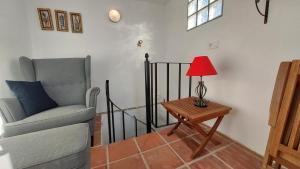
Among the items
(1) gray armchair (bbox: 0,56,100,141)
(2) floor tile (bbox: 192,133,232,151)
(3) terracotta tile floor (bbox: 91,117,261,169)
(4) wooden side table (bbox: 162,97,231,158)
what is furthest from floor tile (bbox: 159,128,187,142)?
(1) gray armchair (bbox: 0,56,100,141)

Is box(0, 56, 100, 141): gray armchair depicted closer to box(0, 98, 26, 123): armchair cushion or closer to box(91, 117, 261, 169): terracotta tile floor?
box(0, 98, 26, 123): armchair cushion

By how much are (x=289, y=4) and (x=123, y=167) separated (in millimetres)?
1945

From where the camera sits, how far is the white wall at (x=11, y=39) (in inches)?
61.8

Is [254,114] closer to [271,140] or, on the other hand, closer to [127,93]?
[271,140]

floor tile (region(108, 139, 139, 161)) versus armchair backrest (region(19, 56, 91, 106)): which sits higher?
armchair backrest (region(19, 56, 91, 106))

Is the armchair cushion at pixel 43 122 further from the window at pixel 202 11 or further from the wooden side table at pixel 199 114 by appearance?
the window at pixel 202 11

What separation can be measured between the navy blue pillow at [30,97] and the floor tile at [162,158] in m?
1.26

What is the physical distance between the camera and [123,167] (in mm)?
1226

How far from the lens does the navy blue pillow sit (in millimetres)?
1395

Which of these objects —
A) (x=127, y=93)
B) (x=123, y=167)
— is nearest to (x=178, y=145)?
(x=123, y=167)

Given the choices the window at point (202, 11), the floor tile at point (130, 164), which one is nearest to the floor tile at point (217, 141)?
the floor tile at point (130, 164)

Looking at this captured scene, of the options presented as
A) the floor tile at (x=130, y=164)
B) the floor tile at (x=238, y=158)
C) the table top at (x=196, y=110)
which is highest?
the table top at (x=196, y=110)

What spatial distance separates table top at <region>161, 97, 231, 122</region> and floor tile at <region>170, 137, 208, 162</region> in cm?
38

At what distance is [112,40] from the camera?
8.36ft
